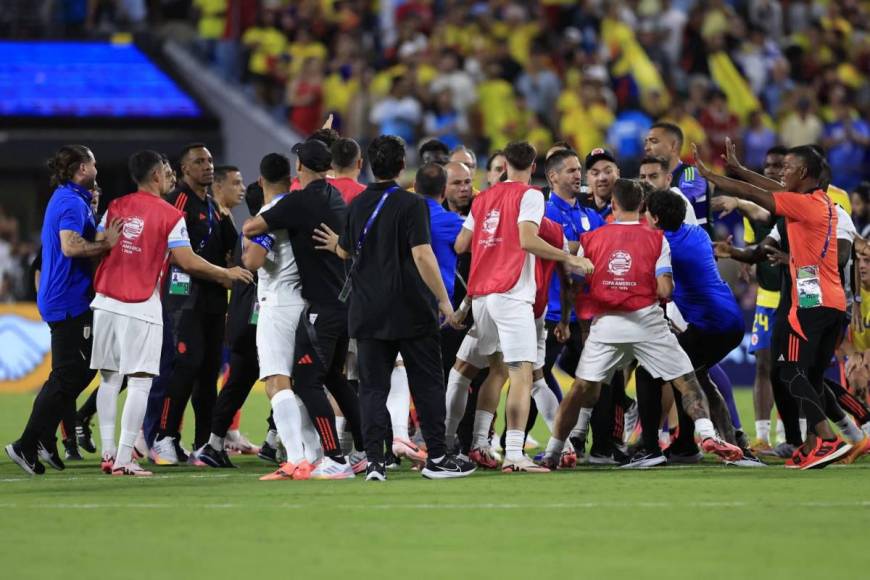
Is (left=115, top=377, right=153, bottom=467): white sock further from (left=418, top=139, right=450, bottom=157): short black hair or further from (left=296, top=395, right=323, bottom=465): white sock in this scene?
(left=418, top=139, right=450, bottom=157): short black hair

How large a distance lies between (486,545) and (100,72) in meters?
18.6

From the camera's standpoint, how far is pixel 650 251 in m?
10.8

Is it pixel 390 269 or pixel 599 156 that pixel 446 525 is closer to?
pixel 390 269

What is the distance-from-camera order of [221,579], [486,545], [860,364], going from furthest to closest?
[860,364]
[486,545]
[221,579]

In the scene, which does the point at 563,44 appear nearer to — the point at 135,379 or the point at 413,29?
the point at 413,29

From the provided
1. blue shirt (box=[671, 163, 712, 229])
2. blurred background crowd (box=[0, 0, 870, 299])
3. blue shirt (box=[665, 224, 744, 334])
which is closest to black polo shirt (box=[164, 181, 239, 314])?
blue shirt (box=[665, 224, 744, 334])

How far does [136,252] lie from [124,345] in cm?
65

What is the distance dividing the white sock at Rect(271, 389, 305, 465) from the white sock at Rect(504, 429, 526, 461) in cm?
138

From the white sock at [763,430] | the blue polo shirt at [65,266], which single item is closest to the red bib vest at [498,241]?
the blue polo shirt at [65,266]

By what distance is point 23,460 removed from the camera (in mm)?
10789

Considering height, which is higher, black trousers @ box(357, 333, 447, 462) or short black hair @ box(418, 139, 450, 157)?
short black hair @ box(418, 139, 450, 157)

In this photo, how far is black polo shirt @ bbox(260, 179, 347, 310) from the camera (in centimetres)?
1030

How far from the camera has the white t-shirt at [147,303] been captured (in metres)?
10.9

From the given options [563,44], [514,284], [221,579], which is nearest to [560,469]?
[514,284]
